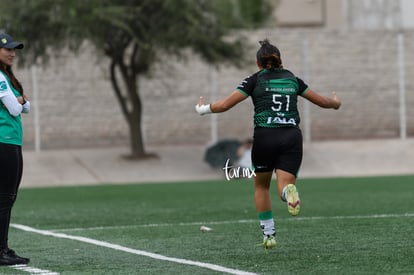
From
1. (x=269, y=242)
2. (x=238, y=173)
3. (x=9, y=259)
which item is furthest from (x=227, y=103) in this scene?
(x=9, y=259)

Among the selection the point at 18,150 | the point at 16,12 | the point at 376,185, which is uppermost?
the point at 16,12

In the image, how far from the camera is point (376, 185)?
2333cm

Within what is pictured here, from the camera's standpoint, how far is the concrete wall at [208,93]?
32.0m

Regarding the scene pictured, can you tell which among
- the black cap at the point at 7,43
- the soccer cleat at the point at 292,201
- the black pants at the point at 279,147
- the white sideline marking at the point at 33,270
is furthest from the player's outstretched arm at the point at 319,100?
the white sideline marking at the point at 33,270

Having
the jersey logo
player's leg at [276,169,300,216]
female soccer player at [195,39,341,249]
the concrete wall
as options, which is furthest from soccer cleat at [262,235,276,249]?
the concrete wall

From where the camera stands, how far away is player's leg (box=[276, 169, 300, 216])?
10430mm

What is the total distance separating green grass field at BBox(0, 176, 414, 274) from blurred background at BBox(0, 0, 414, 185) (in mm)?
8209

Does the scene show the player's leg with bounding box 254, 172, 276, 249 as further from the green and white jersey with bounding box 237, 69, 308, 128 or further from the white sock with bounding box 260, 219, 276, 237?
the green and white jersey with bounding box 237, 69, 308, 128

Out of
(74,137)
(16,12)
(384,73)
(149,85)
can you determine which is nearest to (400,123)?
(384,73)

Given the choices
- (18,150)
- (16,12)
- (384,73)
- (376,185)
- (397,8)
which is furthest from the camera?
(397,8)

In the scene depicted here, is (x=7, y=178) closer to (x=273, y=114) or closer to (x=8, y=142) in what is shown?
(x=8, y=142)

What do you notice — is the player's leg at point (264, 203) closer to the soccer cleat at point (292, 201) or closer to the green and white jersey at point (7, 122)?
the soccer cleat at point (292, 201)

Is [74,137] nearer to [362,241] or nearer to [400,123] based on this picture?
[400,123]

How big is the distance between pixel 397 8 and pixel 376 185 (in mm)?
23828
